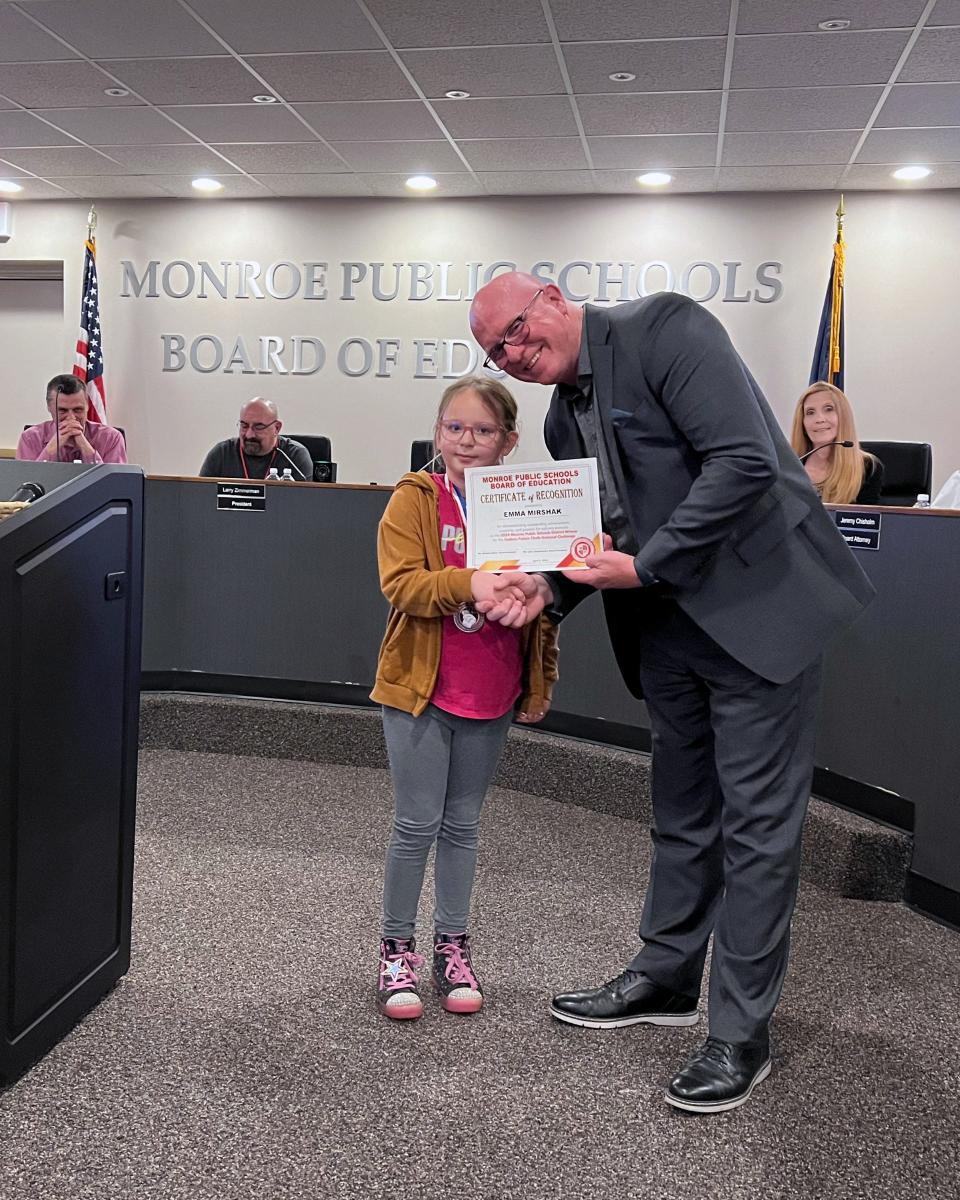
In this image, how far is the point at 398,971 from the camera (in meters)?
2.05

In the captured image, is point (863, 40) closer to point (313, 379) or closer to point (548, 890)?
point (548, 890)

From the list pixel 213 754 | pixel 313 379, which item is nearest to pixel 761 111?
pixel 313 379

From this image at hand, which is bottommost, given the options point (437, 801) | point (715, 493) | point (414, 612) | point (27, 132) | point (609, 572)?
point (437, 801)

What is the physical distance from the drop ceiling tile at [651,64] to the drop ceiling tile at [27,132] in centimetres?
292

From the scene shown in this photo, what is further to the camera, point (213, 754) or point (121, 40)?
point (121, 40)

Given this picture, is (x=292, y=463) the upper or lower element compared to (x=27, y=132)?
lower

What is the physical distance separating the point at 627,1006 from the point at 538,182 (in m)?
5.57

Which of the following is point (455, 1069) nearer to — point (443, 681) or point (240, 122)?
point (443, 681)

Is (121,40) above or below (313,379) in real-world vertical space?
above

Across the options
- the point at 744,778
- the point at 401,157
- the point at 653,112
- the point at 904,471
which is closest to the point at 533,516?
the point at 744,778

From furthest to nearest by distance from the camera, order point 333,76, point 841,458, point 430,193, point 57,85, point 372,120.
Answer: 1. point 430,193
2. point 372,120
3. point 57,85
4. point 333,76
5. point 841,458

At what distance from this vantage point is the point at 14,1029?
1.73 m

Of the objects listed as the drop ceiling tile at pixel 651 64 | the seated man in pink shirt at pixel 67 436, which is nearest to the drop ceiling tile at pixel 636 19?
the drop ceiling tile at pixel 651 64

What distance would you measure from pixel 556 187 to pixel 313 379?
2002 mm
